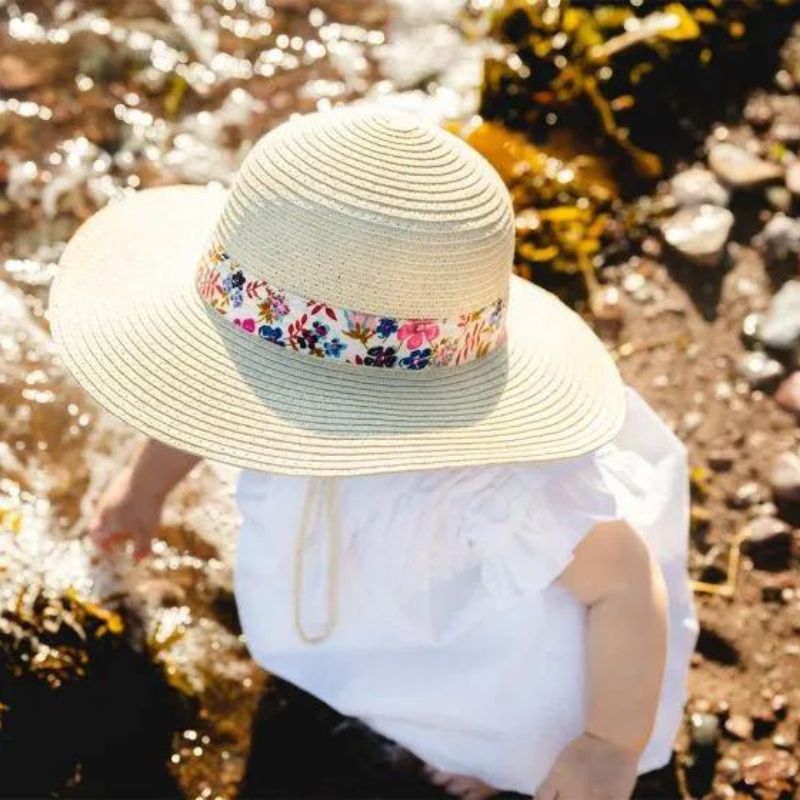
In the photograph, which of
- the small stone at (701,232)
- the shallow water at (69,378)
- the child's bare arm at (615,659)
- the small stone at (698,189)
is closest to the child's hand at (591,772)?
the child's bare arm at (615,659)

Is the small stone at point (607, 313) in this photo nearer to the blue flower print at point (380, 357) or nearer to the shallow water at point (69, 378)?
the shallow water at point (69, 378)

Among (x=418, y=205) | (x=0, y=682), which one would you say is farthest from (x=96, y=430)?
(x=418, y=205)

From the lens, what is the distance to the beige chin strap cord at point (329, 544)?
5.74 ft

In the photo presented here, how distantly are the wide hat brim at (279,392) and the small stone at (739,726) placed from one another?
84 centimetres

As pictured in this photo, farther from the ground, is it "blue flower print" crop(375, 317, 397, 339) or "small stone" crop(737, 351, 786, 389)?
"blue flower print" crop(375, 317, 397, 339)

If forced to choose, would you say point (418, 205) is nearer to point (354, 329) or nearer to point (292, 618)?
point (354, 329)

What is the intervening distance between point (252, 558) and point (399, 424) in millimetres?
595

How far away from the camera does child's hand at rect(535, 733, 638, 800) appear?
1.74m

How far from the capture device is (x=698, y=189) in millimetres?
3051

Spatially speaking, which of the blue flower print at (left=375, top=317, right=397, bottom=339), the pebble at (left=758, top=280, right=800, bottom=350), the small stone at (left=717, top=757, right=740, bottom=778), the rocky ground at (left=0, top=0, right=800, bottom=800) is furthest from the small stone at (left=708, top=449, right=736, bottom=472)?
the blue flower print at (left=375, top=317, right=397, bottom=339)

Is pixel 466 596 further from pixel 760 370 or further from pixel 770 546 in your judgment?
pixel 760 370

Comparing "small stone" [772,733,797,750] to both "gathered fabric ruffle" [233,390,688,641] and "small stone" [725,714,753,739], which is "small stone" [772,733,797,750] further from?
"gathered fabric ruffle" [233,390,688,641]

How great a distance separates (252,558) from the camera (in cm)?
193

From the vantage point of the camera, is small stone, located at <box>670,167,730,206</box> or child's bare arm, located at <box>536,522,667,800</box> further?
small stone, located at <box>670,167,730,206</box>
